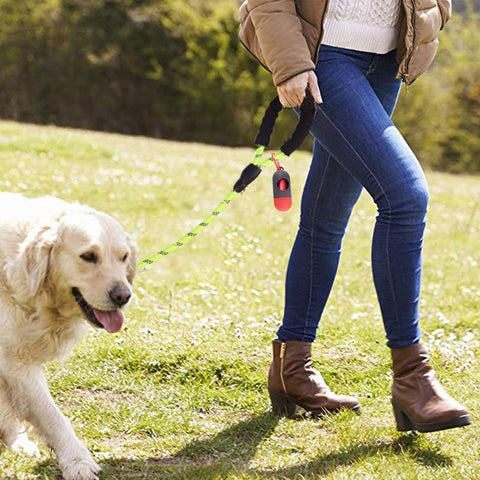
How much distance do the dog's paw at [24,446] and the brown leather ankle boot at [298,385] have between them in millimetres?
1167

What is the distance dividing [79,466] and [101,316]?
23.8 inches

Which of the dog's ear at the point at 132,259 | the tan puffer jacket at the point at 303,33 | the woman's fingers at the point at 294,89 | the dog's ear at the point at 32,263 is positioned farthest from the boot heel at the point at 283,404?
the tan puffer jacket at the point at 303,33

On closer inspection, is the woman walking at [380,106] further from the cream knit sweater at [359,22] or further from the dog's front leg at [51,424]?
the dog's front leg at [51,424]

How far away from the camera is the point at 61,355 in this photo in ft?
11.9

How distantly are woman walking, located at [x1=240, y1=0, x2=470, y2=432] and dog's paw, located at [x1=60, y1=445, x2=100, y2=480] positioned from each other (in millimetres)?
1310

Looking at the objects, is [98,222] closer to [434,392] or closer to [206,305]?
[434,392]

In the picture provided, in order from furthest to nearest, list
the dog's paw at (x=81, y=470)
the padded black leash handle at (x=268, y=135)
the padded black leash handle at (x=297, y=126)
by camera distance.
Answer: the padded black leash handle at (x=268, y=135) → the padded black leash handle at (x=297, y=126) → the dog's paw at (x=81, y=470)

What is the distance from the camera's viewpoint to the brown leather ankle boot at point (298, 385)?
13.2 ft

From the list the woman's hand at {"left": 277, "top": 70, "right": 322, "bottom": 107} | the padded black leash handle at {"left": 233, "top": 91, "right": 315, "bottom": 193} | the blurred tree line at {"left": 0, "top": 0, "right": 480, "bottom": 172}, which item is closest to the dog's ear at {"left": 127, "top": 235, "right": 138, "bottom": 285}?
the padded black leash handle at {"left": 233, "top": 91, "right": 315, "bottom": 193}

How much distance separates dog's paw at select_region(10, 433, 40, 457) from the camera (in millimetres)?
3625

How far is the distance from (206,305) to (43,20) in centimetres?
1820

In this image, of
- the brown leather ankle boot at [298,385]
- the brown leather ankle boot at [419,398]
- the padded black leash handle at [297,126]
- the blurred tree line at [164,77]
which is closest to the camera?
the brown leather ankle boot at [419,398]

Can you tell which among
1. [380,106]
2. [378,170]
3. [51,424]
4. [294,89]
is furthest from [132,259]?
[380,106]

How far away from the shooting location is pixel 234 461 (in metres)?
3.58
